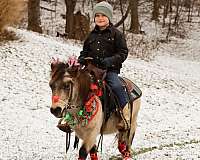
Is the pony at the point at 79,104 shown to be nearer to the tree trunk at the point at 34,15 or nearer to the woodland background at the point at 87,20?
the woodland background at the point at 87,20

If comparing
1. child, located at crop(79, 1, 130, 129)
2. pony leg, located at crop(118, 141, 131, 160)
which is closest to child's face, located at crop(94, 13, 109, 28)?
child, located at crop(79, 1, 130, 129)

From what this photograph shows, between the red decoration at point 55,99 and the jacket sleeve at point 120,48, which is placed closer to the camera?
the red decoration at point 55,99

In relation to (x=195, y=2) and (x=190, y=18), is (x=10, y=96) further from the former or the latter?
(x=195, y=2)

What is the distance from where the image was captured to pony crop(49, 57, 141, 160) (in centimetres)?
580

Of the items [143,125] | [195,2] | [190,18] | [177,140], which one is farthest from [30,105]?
[195,2]

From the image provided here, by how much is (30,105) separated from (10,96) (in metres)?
0.76

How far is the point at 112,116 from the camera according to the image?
Result: 282 inches

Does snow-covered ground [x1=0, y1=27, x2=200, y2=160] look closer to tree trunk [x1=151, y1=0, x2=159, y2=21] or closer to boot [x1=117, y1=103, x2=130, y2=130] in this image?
boot [x1=117, y1=103, x2=130, y2=130]

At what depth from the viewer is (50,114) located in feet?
40.7

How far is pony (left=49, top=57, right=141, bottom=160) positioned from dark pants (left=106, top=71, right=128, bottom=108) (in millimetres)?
226

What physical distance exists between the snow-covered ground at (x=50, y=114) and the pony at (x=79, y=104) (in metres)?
1.51

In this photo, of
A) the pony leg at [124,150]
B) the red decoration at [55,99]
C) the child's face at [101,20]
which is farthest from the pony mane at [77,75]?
the pony leg at [124,150]

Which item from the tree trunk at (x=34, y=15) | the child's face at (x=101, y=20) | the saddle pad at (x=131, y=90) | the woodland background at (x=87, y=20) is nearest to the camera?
the child's face at (x=101, y=20)

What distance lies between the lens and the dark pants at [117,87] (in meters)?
6.96
